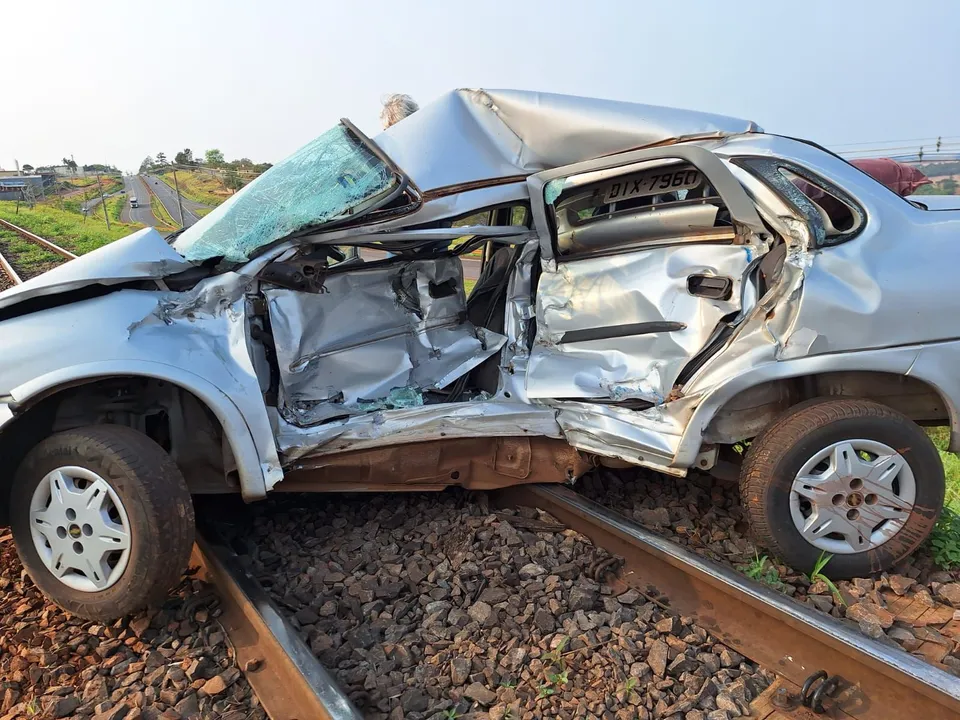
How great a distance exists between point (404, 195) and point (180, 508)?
175cm

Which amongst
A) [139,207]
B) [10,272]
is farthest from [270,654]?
[139,207]

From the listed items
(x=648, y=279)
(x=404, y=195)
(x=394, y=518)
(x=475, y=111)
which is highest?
(x=475, y=111)

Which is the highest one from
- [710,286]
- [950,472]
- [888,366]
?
[710,286]

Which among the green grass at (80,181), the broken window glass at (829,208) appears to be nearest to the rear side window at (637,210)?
the broken window glass at (829,208)

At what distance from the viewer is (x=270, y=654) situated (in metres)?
2.62

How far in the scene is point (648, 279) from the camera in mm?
3523

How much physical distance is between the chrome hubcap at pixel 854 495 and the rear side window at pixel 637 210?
119 cm

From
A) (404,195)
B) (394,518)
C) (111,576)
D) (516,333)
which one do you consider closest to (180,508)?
(111,576)

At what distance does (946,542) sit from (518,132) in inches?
115

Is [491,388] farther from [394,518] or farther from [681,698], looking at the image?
[681,698]

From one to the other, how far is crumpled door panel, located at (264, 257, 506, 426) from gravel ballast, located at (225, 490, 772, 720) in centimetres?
64

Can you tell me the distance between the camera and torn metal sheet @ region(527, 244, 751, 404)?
3322 mm

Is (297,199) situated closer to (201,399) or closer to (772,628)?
(201,399)

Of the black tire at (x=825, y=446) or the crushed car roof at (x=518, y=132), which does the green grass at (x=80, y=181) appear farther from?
the black tire at (x=825, y=446)
